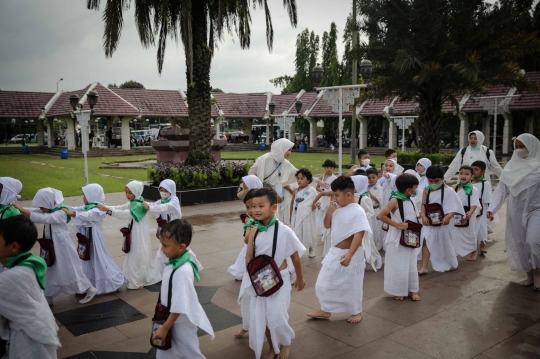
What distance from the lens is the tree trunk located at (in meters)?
12.7

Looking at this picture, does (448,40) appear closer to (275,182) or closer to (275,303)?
(275,182)

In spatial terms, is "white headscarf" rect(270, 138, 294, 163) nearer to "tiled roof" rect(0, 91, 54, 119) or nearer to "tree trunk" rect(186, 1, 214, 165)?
"tree trunk" rect(186, 1, 214, 165)

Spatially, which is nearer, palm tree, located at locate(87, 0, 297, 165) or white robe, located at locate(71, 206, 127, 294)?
white robe, located at locate(71, 206, 127, 294)

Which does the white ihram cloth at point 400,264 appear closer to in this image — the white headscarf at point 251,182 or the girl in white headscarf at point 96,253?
the white headscarf at point 251,182

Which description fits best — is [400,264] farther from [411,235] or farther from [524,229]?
[524,229]

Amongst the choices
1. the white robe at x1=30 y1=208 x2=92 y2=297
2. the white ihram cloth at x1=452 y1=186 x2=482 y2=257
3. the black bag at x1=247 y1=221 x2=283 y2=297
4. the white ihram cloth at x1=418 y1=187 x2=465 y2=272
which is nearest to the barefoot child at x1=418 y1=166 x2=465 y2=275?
the white ihram cloth at x1=418 y1=187 x2=465 y2=272

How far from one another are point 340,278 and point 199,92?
32.2ft

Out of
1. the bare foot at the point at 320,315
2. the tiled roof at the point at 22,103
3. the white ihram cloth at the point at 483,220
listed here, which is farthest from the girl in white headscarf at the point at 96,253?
the tiled roof at the point at 22,103

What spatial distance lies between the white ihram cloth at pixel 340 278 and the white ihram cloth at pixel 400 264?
0.80 m

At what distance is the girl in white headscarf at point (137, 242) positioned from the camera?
220 inches

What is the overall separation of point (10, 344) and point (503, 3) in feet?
58.1

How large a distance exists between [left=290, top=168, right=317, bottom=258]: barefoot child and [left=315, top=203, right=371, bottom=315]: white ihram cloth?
2.51 m

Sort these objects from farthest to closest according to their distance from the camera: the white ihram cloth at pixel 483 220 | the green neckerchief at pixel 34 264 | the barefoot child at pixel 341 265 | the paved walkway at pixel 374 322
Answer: the white ihram cloth at pixel 483 220
the barefoot child at pixel 341 265
the paved walkway at pixel 374 322
the green neckerchief at pixel 34 264

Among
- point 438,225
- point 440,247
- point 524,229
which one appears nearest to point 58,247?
point 438,225
